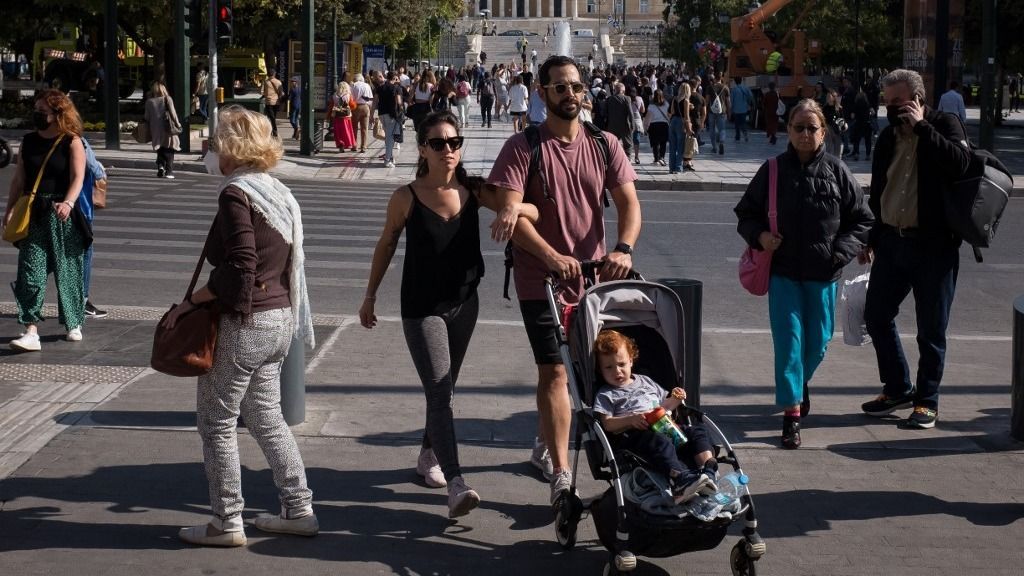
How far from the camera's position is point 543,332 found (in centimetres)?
582

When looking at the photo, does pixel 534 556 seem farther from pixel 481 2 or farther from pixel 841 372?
pixel 481 2

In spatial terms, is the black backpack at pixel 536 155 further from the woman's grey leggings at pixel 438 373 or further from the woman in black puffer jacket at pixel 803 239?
the woman in black puffer jacket at pixel 803 239

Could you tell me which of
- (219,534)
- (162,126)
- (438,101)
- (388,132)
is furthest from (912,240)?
(438,101)

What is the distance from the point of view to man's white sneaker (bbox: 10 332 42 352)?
8773mm

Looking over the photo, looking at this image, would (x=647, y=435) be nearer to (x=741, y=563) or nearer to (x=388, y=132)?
(x=741, y=563)

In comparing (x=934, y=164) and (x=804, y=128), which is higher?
(x=804, y=128)

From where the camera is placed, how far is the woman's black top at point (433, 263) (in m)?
5.64

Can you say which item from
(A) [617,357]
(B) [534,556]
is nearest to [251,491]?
(B) [534,556]

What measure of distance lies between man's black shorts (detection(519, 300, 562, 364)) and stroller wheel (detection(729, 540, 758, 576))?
1293 mm

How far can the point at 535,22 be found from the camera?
149 m

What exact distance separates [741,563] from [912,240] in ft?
9.96

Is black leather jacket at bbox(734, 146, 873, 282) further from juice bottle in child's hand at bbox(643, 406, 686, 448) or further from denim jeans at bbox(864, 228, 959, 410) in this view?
juice bottle in child's hand at bbox(643, 406, 686, 448)

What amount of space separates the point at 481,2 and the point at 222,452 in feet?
503

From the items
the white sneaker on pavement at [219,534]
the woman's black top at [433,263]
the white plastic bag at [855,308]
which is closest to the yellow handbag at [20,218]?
the woman's black top at [433,263]
